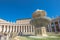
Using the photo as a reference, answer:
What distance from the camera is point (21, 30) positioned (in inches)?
1155

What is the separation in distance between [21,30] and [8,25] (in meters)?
4.65

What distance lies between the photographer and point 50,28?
2919cm

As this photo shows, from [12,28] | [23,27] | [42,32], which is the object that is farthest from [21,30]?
[42,32]

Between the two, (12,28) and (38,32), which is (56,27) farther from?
(38,32)

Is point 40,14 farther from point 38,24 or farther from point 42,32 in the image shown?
point 42,32

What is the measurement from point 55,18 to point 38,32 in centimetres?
2097

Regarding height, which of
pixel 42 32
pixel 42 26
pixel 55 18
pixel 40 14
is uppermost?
pixel 55 18

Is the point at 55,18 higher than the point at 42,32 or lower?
higher

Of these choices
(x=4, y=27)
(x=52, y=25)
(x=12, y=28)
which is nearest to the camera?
(x=4, y=27)

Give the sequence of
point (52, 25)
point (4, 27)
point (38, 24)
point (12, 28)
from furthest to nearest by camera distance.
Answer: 1. point (52, 25)
2. point (12, 28)
3. point (4, 27)
4. point (38, 24)

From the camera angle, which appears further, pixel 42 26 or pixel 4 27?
pixel 4 27

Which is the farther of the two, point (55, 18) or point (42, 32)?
point (55, 18)

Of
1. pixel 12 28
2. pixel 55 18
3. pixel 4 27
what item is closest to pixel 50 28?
pixel 55 18

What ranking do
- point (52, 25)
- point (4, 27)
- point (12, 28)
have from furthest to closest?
1. point (52, 25)
2. point (12, 28)
3. point (4, 27)
